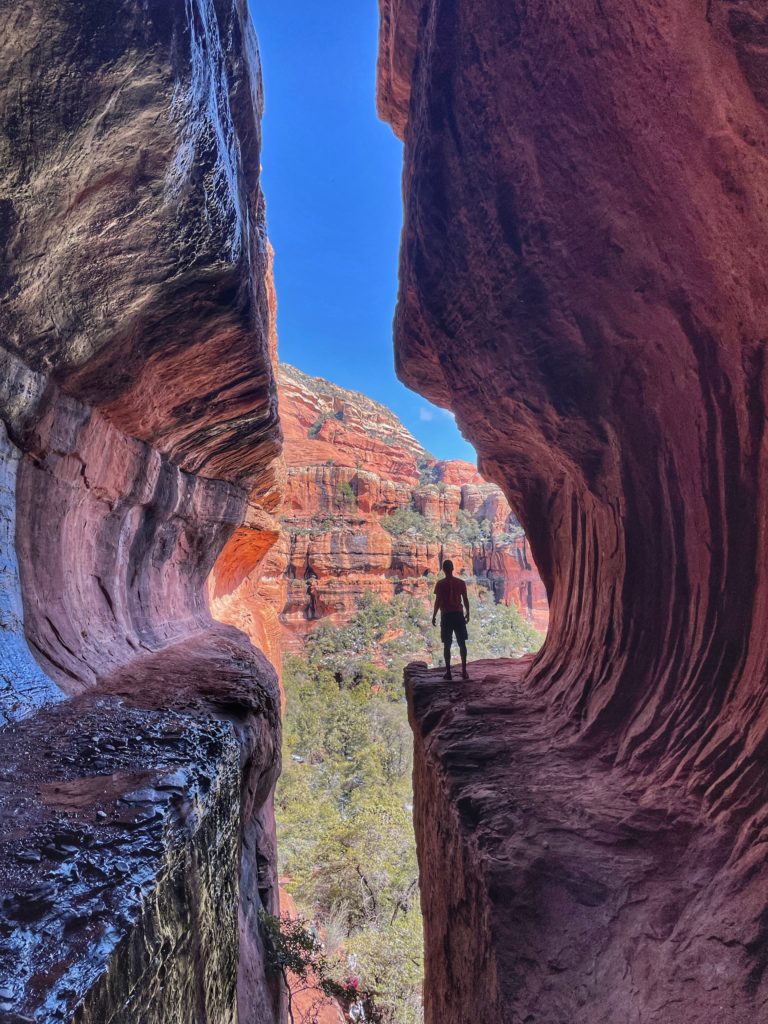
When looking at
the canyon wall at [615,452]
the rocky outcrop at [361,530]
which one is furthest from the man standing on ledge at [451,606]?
the rocky outcrop at [361,530]

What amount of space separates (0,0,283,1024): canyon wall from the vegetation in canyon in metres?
4.14

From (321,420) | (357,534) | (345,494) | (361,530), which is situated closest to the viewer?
(357,534)

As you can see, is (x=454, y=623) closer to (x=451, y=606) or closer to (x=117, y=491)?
(x=451, y=606)

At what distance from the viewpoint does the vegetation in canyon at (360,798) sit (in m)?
7.97

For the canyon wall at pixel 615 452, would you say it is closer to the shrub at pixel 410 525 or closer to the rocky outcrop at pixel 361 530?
the rocky outcrop at pixel 361 530

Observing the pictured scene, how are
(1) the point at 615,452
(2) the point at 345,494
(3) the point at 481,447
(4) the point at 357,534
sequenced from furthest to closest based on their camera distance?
(2) the point at 345,494, (4) the point at 357,534, (3) the point at 481,447, (1) the point at 615,452

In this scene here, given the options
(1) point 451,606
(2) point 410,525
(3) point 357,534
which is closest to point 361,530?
(3) point 357,534

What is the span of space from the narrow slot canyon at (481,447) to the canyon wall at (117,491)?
0.02 metres

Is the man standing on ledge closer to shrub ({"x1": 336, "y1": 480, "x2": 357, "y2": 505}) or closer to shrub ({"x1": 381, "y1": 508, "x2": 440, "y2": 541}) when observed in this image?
shrub ({"x1": 336, "y1": 480, "x2": 357, "y2": 505})

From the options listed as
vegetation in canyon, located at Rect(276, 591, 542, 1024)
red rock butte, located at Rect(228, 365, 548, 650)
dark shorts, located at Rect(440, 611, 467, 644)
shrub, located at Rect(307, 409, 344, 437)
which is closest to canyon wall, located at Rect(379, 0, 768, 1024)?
dark shorts, located at Rect(440, 611, 467, 644)

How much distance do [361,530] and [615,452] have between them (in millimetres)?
27780

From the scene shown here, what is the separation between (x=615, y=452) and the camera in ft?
13.6

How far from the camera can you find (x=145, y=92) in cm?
238

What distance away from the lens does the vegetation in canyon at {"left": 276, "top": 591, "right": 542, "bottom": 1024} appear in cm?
797
